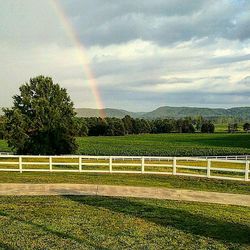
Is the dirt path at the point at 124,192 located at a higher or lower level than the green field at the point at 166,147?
higher

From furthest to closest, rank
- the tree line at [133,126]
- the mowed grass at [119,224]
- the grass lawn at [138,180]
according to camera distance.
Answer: the tree line at [133,126] → the grass lawn at [138,180] → the mowed grass at [119,224]

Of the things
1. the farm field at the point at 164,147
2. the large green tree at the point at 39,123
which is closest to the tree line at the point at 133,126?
the farm field at the point at 164,147

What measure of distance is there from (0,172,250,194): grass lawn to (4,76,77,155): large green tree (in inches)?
882

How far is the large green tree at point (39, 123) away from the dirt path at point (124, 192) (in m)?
26.7

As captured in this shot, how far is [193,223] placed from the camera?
404 inches

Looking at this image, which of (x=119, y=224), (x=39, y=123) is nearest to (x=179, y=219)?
(x=119, y=224)

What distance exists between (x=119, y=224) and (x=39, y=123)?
35.0m

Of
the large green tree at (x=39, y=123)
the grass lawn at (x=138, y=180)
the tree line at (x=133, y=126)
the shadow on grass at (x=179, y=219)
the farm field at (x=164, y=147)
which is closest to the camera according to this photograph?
the shadow on grass at (x=179, y=219)

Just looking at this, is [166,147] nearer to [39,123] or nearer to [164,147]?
[164,147]

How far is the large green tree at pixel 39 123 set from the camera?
4262 cm

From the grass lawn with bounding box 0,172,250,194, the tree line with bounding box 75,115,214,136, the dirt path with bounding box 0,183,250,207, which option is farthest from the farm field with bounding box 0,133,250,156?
the dirt path with bounding box 0,183,250,207

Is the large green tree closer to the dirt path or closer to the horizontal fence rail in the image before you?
→ the horizontal fence rail

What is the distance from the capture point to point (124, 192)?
49.5ft

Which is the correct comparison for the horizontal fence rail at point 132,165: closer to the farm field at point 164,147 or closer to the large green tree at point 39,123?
the large green tree at point 39,123
